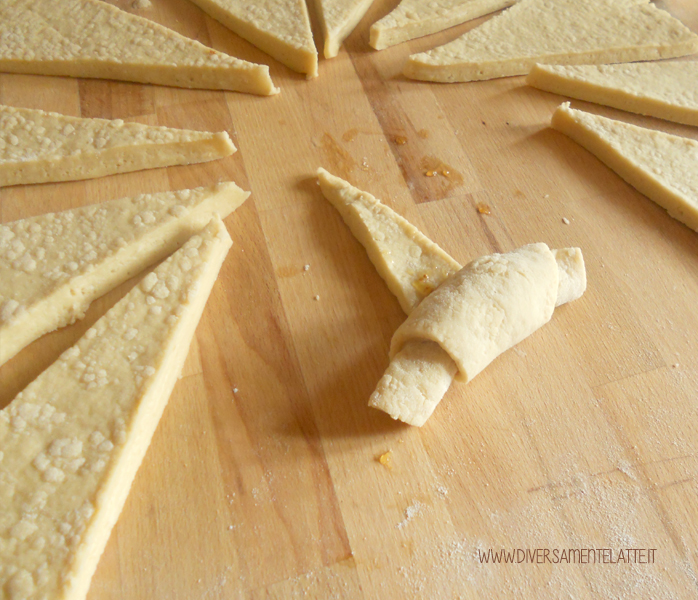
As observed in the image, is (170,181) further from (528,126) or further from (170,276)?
(528,126)

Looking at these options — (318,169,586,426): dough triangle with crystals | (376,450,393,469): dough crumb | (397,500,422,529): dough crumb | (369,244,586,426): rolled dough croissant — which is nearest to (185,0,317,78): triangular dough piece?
(318,169,586,426): dough triangle with crystals

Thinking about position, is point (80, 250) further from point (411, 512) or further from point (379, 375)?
point (411, 512)

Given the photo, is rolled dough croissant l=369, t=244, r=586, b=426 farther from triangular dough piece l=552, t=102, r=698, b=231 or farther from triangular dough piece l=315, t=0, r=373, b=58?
triangular dough piece l=315, t=0, r=373, b=58

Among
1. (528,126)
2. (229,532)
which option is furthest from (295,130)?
(229,532)

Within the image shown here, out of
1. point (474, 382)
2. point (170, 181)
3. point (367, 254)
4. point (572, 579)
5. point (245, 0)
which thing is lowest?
point (572, 579)

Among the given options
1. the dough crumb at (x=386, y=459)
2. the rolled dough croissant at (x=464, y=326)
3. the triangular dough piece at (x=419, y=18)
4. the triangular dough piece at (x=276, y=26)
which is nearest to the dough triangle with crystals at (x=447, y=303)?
the rolled dough croissant at (x=464, y=326)

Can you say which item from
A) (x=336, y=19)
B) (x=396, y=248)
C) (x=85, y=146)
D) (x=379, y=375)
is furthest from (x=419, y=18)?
Answer: (x=379, y=375)
